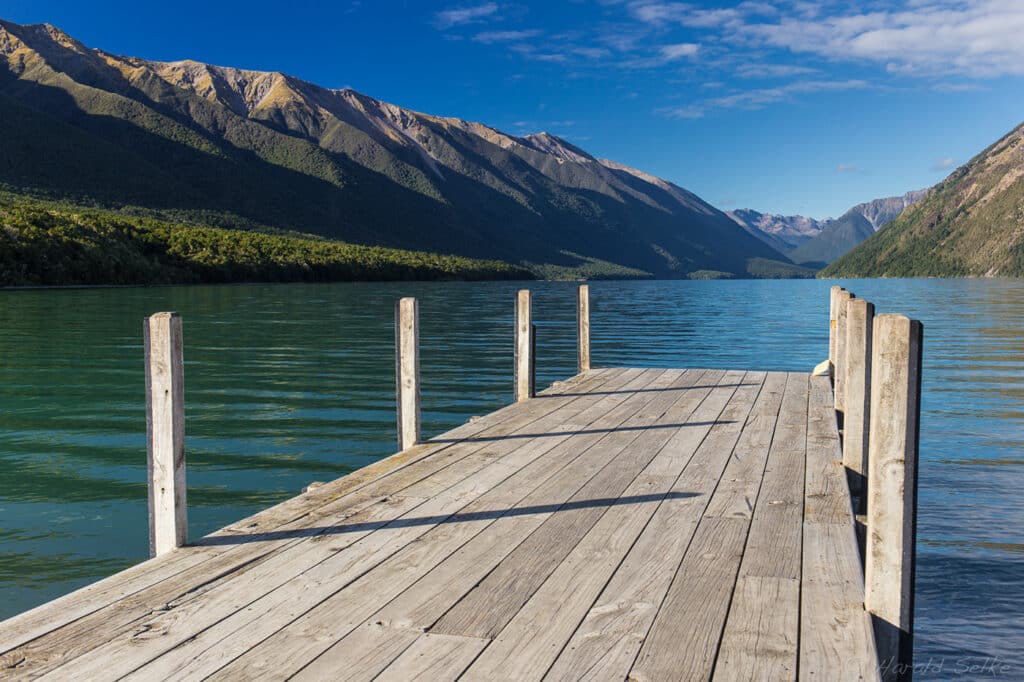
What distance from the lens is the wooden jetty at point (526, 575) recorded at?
2799 mm

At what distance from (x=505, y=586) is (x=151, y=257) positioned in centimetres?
7624

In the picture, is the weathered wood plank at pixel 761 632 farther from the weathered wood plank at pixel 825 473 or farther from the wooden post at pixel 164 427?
the wooden post at pixel 164 427

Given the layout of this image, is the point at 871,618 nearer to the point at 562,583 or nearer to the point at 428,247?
the point at 562,583

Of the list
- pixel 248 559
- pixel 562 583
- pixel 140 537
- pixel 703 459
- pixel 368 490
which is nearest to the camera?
pixel 562 583

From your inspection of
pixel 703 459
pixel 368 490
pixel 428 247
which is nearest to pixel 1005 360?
pixel 703 459

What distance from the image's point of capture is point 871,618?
10.4 feet

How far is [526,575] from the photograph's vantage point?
3621 mm

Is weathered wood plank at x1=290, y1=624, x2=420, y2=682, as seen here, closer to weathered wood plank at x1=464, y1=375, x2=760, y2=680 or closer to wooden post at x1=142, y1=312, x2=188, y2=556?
weathered wood plank at x1=464, y1=375, x2=760, y2=680

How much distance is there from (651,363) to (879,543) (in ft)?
56.2

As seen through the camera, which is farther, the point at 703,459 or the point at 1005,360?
the point at 1005,360

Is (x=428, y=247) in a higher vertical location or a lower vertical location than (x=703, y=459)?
higher

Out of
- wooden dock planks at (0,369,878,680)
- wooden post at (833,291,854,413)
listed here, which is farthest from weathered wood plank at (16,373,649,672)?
wooden post at (833,291,854,413)

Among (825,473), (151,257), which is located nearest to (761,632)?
(825,473)

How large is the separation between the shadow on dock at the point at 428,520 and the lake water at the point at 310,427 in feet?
6.21
